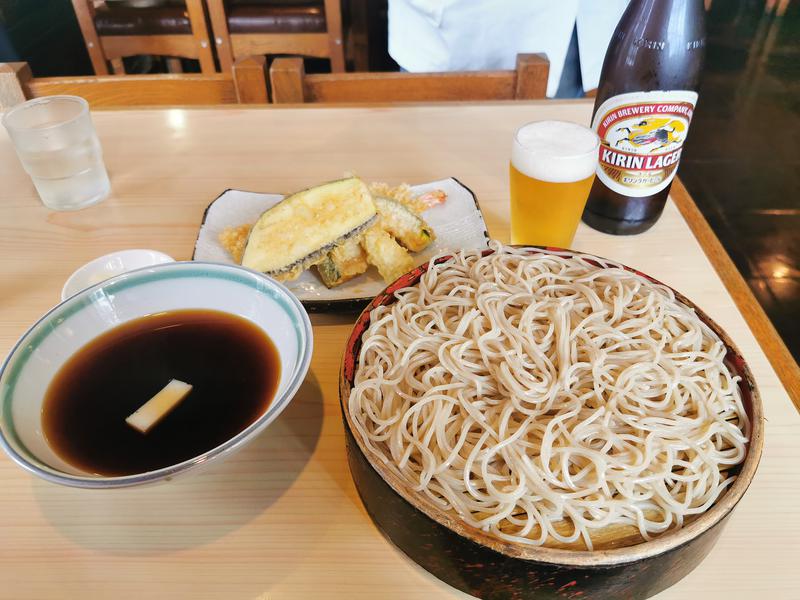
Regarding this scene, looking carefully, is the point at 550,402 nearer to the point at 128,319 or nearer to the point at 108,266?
the point at 128,319

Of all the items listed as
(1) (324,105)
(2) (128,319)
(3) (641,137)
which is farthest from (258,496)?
(1) (324,105)

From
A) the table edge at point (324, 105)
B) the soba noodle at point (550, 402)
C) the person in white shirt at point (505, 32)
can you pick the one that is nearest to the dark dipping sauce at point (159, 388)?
A: the soba noodle at point (550, 402)

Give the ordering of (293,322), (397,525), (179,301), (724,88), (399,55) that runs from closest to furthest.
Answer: (397,525) → (293,322) → (179,301) → (399,55) → (724,88)

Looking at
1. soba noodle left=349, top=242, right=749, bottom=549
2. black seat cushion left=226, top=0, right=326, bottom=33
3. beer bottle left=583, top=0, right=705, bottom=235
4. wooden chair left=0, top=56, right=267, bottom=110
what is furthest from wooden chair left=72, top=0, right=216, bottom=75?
soba noodle left=349, top=242, right=749, bottom=549

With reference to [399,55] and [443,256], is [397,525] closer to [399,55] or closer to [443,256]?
[443,256]

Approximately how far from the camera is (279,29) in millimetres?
3078

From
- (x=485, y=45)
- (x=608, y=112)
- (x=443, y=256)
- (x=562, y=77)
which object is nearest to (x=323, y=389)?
(x=443, y=256)

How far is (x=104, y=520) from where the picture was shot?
77 cm

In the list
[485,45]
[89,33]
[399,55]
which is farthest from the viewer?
[89,33]

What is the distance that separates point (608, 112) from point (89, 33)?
298cm

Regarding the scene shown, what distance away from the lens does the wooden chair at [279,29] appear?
304cm

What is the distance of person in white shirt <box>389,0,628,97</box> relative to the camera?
2.21 meters

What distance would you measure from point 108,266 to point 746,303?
47.8 inches

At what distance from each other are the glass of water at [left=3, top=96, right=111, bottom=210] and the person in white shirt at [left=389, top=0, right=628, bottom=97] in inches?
57.0
